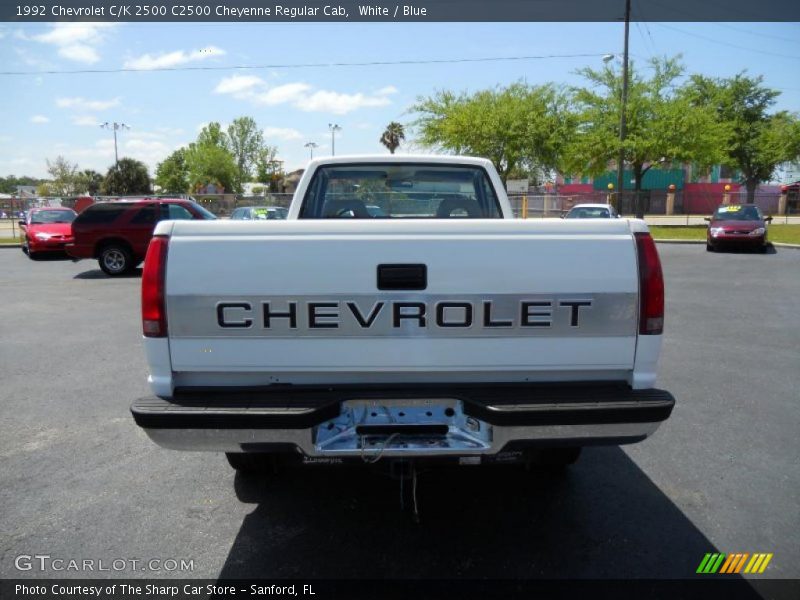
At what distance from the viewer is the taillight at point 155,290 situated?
268cm

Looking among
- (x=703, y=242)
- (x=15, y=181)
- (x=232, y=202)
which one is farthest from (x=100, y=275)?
(x=15, y=181)

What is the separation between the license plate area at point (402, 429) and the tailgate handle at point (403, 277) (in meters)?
0.51

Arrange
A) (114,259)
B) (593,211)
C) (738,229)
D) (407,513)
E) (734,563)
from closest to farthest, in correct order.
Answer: (734,563) < (407,513) < (114,259) < (738,229) < (593,211)

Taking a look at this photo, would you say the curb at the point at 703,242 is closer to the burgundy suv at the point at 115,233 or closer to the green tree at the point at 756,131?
the burgundy suv at the point at 115,233

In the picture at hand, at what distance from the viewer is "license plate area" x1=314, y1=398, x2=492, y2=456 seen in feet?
8.62

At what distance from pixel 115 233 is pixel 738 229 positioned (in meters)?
18.1

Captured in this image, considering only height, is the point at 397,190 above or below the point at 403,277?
above

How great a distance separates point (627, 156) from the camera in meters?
32.2

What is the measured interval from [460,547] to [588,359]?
1180 millimetres

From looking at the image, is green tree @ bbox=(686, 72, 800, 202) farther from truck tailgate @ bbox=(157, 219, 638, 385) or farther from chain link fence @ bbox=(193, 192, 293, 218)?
truck tailgate @ bbox=(157, 219, 638, 385)

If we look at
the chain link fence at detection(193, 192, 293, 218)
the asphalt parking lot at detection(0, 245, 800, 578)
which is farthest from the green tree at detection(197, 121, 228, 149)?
the asphalt parking lot at detection(0, 245, 800, 578)

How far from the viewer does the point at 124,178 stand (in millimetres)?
74688

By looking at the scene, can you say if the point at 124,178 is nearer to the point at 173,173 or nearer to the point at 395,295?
the point at 173,173

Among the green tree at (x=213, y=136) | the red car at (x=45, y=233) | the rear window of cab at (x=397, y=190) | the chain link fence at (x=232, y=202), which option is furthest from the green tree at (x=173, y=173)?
the rear window of cab at (x=397, y=190)
